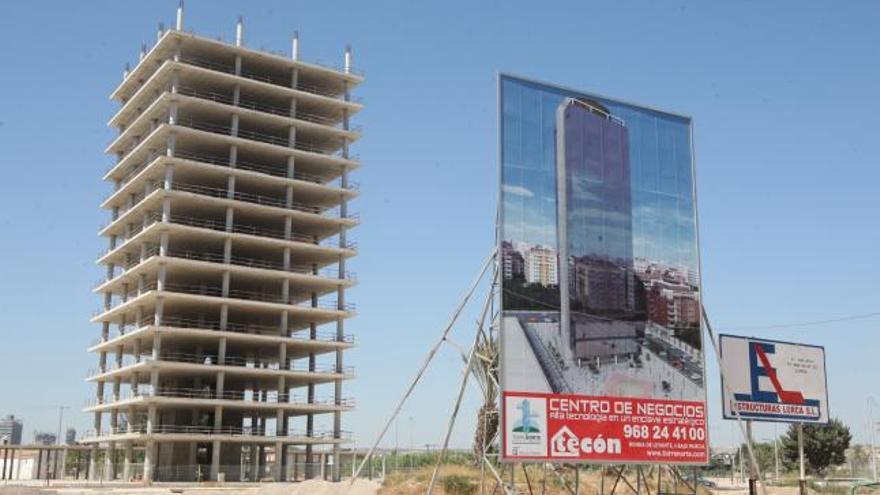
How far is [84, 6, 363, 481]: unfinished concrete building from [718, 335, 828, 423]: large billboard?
48.5 meters

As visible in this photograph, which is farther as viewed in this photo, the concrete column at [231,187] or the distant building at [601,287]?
the concrete column at [231,187]

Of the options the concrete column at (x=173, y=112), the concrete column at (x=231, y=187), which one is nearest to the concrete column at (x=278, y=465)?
the concrete column at (x=231, y=187)

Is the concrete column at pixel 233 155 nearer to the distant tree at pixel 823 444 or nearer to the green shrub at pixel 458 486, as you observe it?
the green shrub at pixel 458 486

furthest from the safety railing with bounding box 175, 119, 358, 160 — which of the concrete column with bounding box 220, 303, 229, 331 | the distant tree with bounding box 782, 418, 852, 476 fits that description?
the distant tree with bounding box 782, 418, 852, 476

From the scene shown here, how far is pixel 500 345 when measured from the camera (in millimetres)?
31391

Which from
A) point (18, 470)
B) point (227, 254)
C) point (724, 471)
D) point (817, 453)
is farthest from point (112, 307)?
point (724, 471)

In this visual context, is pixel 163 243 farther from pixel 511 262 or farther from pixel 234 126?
pixel 511 262

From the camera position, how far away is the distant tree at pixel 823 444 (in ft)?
269

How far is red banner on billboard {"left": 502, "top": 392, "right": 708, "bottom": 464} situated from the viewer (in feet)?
103

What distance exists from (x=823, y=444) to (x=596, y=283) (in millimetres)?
57451

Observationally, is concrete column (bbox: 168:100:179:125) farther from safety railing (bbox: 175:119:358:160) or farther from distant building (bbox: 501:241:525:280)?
distant building (bbox: 501:241:525:280)

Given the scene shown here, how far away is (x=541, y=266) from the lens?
3278 cm

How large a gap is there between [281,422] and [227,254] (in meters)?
15.3

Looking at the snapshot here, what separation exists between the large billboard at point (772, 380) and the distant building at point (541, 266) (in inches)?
396
